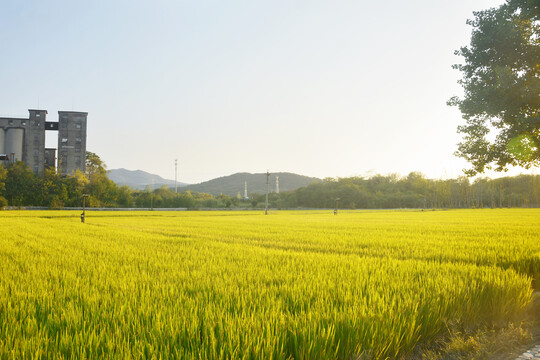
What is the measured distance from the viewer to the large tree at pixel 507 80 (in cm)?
1335

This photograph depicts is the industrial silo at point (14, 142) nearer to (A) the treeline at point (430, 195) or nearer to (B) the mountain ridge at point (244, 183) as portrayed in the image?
(A) the treeline at point (430, 195)

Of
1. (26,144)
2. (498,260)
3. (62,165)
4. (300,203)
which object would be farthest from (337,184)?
(498,260)

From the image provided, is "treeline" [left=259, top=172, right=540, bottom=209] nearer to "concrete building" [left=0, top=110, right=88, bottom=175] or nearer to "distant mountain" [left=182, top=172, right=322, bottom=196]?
"concrete building" [left=0, top=110, right=88, bottom=175]

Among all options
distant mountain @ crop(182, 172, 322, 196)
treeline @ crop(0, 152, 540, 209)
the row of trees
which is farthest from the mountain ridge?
the row of trees

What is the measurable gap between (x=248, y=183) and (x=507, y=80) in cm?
16080

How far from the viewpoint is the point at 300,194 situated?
104438mm

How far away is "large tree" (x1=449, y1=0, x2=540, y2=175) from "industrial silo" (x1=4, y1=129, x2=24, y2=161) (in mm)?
78538

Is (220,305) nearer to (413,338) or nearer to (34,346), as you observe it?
(34,346)

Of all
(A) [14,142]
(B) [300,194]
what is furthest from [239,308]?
(B) [300,194]

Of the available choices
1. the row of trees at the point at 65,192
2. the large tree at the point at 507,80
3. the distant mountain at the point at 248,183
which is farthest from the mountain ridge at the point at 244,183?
the large tree at the point at 507,80

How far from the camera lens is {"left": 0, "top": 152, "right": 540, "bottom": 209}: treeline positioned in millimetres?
63594

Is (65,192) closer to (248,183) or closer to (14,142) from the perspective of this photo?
(14,142)

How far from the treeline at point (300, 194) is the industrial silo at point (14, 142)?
3376 millimetres

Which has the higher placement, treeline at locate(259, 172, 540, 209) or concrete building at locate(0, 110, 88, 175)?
concrete building at locate(0, 110, 88, 175)
